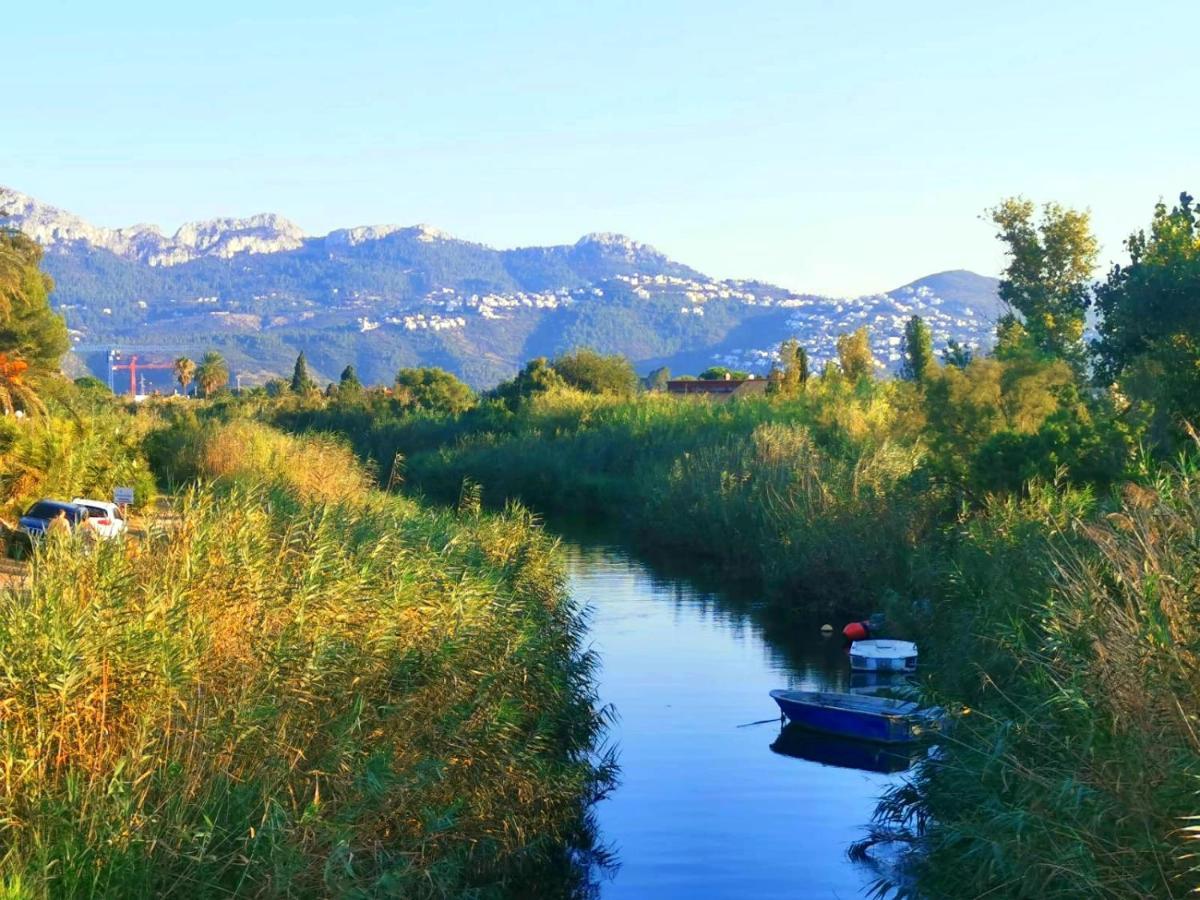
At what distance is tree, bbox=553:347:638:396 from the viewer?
10069cm

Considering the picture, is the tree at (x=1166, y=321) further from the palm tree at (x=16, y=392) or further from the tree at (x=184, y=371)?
the tree at (x=184, y=371)

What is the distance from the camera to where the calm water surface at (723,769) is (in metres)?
18.4

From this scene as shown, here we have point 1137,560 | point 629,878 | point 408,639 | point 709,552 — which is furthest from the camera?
point 709,552

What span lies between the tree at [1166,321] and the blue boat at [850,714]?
6172 millimetres

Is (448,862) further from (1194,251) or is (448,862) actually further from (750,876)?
(1194,251)

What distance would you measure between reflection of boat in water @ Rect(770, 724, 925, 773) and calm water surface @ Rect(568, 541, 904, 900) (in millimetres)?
33

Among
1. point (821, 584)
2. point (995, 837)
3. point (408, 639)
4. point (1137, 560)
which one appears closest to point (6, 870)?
point (408, 639)

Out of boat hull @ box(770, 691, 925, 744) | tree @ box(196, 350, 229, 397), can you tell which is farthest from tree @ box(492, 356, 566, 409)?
boat hull @ box(770, 691, 925, 744)

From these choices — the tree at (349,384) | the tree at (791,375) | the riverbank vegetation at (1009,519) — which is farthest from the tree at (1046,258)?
the tree at (349,384)

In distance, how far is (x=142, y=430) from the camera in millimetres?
56781

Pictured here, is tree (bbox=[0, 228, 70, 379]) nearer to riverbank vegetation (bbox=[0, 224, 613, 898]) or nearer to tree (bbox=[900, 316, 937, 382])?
tree (bbox=[900, 316, 937, 382])

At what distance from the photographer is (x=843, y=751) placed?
941 inches

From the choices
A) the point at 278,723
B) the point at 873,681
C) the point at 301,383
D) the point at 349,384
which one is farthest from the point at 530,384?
the point at 278,723

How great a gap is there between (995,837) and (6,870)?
7642 millimetres
